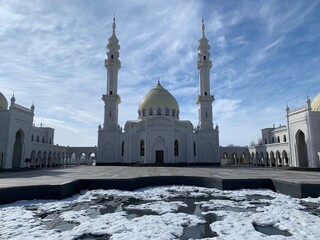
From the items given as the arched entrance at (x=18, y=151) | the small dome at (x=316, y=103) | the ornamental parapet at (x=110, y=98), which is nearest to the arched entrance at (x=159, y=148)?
the ornamental parapet at (x=110, y=98)

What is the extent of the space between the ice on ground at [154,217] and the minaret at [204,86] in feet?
91.8

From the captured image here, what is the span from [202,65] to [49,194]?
110 feet

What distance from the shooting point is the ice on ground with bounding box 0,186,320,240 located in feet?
20.4

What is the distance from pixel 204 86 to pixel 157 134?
10.9 metres

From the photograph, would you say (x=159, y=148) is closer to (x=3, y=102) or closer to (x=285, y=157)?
(x=285, y=157)

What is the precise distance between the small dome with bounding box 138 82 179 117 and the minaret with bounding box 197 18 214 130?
4.80 meters

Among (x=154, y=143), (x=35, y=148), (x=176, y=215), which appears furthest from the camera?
(x=154, y=143)

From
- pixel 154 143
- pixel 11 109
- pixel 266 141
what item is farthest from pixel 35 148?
pixel 266 141

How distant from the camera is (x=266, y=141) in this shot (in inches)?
1831

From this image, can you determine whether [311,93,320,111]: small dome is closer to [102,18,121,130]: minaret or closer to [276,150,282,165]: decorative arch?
[276,150,282,165]: decorative arch

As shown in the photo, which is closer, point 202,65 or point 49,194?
point 49,194

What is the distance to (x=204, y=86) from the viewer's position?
39719mm

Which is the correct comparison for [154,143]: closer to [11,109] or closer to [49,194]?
[11,109]

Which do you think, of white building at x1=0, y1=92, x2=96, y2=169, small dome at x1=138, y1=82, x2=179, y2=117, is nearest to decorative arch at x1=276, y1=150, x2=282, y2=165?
small dome at x1=138, y1=82, x2=179, y2=117
